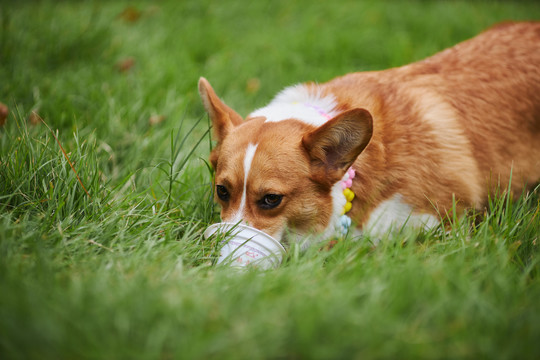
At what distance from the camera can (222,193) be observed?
2.33 meters

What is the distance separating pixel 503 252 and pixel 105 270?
5.52ft

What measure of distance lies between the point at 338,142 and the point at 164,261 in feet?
3.26

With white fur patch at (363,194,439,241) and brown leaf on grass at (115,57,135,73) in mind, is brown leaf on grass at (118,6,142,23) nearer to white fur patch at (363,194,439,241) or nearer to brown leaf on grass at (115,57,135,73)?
brown leaf on grass at (115,57,135,73)

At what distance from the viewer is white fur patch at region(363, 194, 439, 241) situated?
2.40m

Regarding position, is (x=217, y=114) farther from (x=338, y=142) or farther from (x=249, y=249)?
(x=249, y=249)

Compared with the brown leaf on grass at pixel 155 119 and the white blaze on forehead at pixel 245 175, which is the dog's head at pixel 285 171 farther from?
the brown leaf on grass at pixel 155 119

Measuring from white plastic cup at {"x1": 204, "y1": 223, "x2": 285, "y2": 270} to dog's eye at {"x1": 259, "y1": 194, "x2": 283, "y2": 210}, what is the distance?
19 centimetres

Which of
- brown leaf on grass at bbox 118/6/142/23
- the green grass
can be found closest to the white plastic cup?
the green grass

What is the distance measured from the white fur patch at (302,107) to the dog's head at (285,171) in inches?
3.2

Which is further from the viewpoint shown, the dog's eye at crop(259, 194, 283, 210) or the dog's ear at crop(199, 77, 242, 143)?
the dog's ear at crop(199, 77, 242, 143)

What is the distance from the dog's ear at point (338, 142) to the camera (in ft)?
6.77

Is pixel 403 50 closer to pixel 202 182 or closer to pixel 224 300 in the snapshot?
pixel 202 182

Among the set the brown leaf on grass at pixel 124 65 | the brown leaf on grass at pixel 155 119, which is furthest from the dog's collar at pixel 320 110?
the brown leaf on grass at pixel 124 65

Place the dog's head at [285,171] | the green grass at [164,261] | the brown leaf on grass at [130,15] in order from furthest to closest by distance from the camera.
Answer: the brown leaf on grass at [130,15] → the dog's head at [285,171] → the green grass at [164,261]
